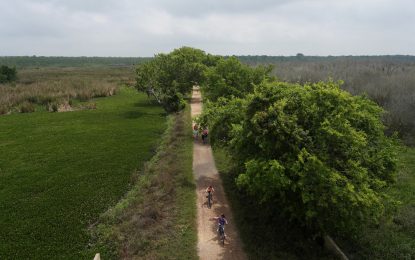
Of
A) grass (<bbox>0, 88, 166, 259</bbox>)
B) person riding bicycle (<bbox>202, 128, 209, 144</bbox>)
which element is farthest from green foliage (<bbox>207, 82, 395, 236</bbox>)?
person riding bicycle (<bbox>202, 128, 209, 144</bbox>)

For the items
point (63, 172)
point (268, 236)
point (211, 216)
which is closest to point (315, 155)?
point (268, 236)

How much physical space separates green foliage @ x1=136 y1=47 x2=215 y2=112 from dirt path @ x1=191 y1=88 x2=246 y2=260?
2915cm

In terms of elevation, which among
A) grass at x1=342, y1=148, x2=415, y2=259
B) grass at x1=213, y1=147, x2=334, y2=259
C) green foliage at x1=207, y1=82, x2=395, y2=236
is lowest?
grass at x1=342, y1=148, x2=415, y2=259

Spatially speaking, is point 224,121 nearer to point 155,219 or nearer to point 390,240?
point 155,219

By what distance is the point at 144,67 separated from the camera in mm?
68562

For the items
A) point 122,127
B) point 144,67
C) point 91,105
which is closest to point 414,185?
point 122,127

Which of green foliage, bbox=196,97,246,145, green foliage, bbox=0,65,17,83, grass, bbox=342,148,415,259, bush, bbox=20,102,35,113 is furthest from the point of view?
green foliage, bbox=0,65,17,83

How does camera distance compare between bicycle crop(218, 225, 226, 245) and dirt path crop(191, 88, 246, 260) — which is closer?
dirt path crop(191, 88, 246, 260)

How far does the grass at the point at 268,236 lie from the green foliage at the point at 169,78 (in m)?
40.1

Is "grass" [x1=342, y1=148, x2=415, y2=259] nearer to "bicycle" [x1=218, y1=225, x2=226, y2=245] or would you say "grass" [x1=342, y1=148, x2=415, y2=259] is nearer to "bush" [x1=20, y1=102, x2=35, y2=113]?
"bicycle" [x1=218, y1=225, x2=226, y2=245]

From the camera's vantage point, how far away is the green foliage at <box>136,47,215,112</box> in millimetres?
65062

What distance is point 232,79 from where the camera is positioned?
41656 mm

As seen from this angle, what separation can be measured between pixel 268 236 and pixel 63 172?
72.3 ft

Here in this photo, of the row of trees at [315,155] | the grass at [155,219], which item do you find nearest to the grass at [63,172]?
the grass at [155,219]
